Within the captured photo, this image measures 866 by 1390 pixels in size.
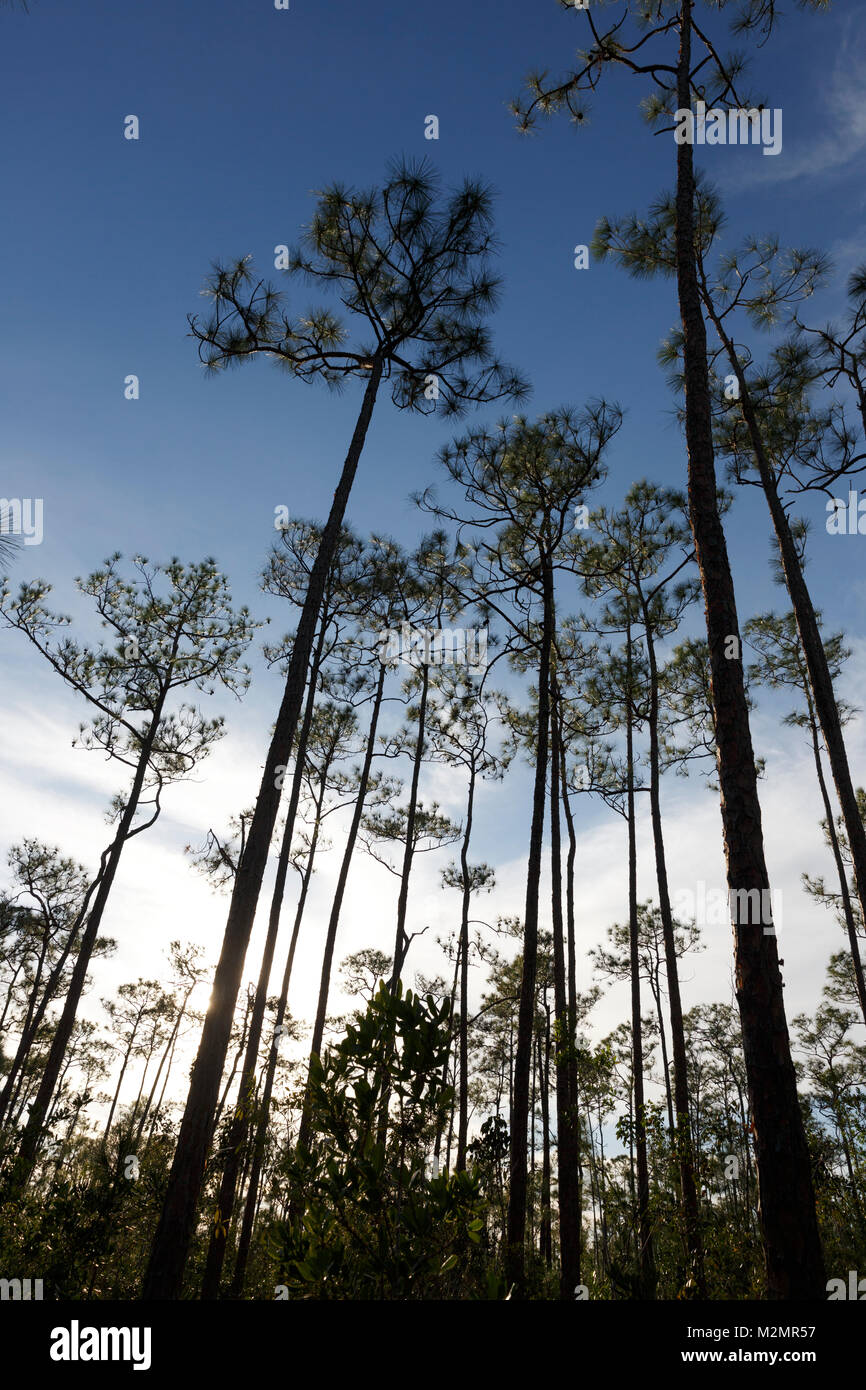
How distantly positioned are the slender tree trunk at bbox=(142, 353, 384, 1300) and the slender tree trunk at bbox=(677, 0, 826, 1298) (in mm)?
3684

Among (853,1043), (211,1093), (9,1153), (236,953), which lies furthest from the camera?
(853,1043)

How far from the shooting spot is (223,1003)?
16.9 ft

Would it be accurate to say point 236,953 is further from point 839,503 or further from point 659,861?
point 839,503

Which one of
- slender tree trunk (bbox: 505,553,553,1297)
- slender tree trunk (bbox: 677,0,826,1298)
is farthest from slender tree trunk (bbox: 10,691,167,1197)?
slender tree trunk (bbox: 677,0,826,1298)

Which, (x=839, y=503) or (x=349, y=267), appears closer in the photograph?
(x=349, y=267)

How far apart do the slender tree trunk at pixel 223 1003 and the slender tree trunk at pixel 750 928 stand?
3.68m

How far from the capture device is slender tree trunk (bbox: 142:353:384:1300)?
435cm

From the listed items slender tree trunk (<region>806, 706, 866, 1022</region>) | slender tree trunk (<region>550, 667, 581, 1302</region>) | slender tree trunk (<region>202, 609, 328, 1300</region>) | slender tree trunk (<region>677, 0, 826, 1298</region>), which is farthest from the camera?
slender tree trunk (<region>806, 706, 866, 1022</region>)

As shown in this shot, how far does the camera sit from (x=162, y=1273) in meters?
4.28

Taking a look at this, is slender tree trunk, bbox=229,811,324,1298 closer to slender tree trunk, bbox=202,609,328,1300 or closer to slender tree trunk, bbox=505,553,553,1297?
slender tree trunk, bbox=202,609,328,1300

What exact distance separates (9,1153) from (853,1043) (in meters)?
24.2

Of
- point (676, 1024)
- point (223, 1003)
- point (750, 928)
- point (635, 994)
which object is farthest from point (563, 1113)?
point (750, 928)

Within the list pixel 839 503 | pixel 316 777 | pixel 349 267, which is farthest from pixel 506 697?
pixel 349 267
